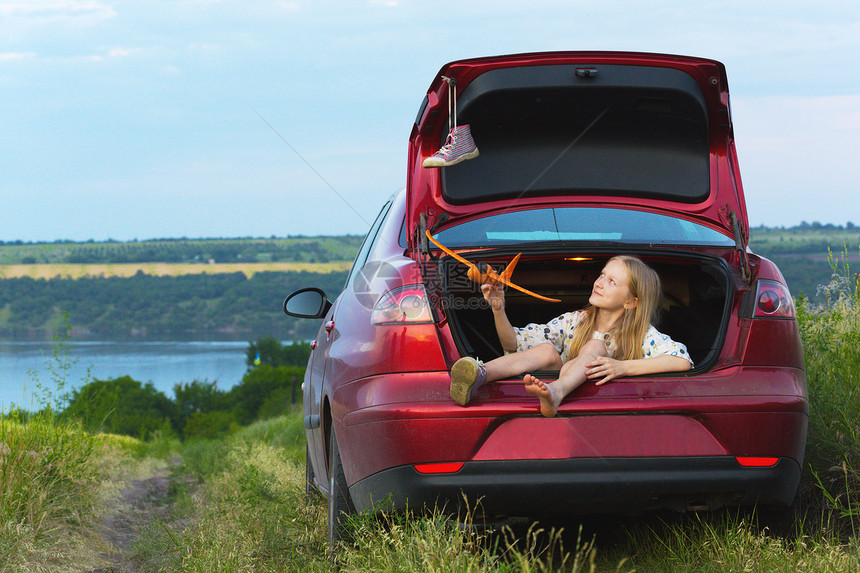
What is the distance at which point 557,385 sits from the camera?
2.93 m

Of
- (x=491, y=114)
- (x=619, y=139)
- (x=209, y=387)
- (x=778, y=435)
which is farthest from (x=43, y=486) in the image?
(x=209, y=387)

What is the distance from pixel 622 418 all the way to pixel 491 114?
59.5 inches

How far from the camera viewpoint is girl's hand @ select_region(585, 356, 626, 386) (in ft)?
10.1

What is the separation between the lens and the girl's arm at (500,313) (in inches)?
134

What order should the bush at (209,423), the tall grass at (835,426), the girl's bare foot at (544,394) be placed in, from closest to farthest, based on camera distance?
the girl's bare foot at (544,394) < the tall grass at (835,426) < the bush at (209,423)

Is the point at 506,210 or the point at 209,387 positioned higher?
the point at 506,210

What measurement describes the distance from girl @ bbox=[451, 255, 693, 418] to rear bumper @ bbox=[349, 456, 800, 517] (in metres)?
0.31

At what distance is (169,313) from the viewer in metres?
132

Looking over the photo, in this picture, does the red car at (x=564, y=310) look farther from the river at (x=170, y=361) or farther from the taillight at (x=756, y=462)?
the river at (x=170, y=361)

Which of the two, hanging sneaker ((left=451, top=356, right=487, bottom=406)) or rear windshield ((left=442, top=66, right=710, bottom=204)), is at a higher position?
rear windshield ((left=442, top=66, right=710, bottom=204))

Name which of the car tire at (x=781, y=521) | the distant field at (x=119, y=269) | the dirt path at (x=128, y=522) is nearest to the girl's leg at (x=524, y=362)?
the car tire at (x=781, y=521)

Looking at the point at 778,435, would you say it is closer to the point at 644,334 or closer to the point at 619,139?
the point at 644,334

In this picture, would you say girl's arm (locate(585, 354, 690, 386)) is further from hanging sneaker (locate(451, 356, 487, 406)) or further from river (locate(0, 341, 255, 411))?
river (locate(0, 341, 255, 411))

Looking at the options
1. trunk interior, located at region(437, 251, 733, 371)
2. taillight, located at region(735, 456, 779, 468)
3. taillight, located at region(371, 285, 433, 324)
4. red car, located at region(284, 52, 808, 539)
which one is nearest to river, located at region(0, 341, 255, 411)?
trunk interior, located at region(437, 251, 733, 371)
